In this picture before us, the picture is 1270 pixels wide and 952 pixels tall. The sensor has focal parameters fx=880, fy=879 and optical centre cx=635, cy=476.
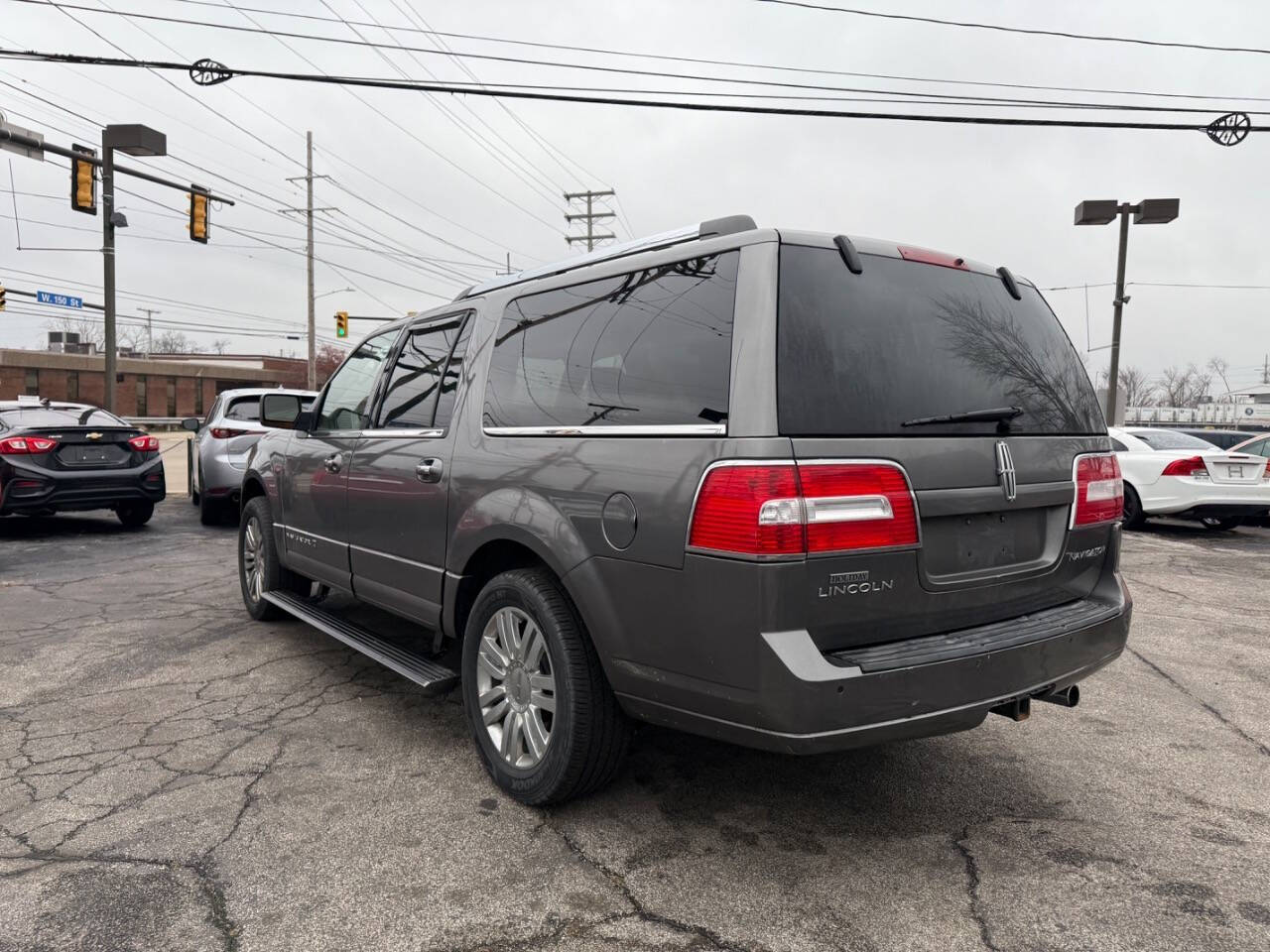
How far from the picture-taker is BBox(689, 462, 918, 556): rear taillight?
2.32 metres

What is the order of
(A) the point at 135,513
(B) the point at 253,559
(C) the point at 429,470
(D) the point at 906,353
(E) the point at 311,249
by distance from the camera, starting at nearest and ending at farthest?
(D) the point at 906,353 → (C) the point at 429,470 → (B) the point at 253,559 → (A) the point at 135,513 → (E) the point at 311,249

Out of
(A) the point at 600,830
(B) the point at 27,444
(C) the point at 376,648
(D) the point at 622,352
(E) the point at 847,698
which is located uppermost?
(D) the point at 622,352

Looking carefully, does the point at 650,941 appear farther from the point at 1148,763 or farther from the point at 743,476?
the point at 1148,763

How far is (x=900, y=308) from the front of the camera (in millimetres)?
2744

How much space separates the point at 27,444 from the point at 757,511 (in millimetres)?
9649

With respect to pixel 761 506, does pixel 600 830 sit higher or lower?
lower

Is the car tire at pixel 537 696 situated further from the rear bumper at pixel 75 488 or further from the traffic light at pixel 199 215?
the traffic light at pixel 199 215

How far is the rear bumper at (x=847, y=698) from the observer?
2.32 m

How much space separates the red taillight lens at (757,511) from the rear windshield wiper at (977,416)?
0.51 m

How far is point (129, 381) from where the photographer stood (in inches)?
2191

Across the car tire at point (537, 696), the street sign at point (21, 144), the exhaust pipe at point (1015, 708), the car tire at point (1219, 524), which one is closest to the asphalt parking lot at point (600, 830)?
the car tire at point (537, 696)

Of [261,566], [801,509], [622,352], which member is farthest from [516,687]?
[261,566]

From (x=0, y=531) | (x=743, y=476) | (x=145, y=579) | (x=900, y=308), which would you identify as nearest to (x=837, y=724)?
(x=743, y=476)

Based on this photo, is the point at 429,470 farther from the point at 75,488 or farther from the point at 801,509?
the point at 75,488
